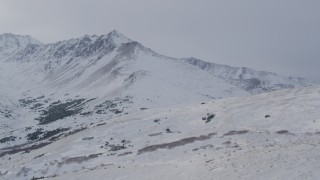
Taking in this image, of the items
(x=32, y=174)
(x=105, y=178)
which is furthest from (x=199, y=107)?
(x=105, y=178)

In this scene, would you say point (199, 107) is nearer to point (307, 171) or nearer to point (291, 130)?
point (291, 130)

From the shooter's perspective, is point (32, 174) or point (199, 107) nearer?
point (32, 174)

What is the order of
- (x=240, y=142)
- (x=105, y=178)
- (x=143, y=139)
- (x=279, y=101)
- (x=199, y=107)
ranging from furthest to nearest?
1. (x=199, y=107)
2. (x=279, y=101)
3. (x=143, y=139)
4. (x=240, y=142)
5. (x=105, y=178)

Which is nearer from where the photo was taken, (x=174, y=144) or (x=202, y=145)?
(x=202, y=145)

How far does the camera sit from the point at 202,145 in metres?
59.7

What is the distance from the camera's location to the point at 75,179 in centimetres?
4994

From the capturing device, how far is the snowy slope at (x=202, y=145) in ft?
128

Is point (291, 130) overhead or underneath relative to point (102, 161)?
overhead

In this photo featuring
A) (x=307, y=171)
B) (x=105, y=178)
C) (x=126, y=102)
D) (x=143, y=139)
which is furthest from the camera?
(x=126, y=102)

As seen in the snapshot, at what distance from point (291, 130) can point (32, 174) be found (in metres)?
33.2

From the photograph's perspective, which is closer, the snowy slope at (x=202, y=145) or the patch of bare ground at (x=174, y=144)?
the snowy slope at (x=202, y=145)

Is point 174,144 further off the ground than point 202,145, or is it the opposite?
point 202,145

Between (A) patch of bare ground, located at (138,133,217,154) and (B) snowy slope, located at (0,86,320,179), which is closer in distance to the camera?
(B) snowy slope, located at (0,86,320,179)

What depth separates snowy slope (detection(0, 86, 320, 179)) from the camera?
38.9m
